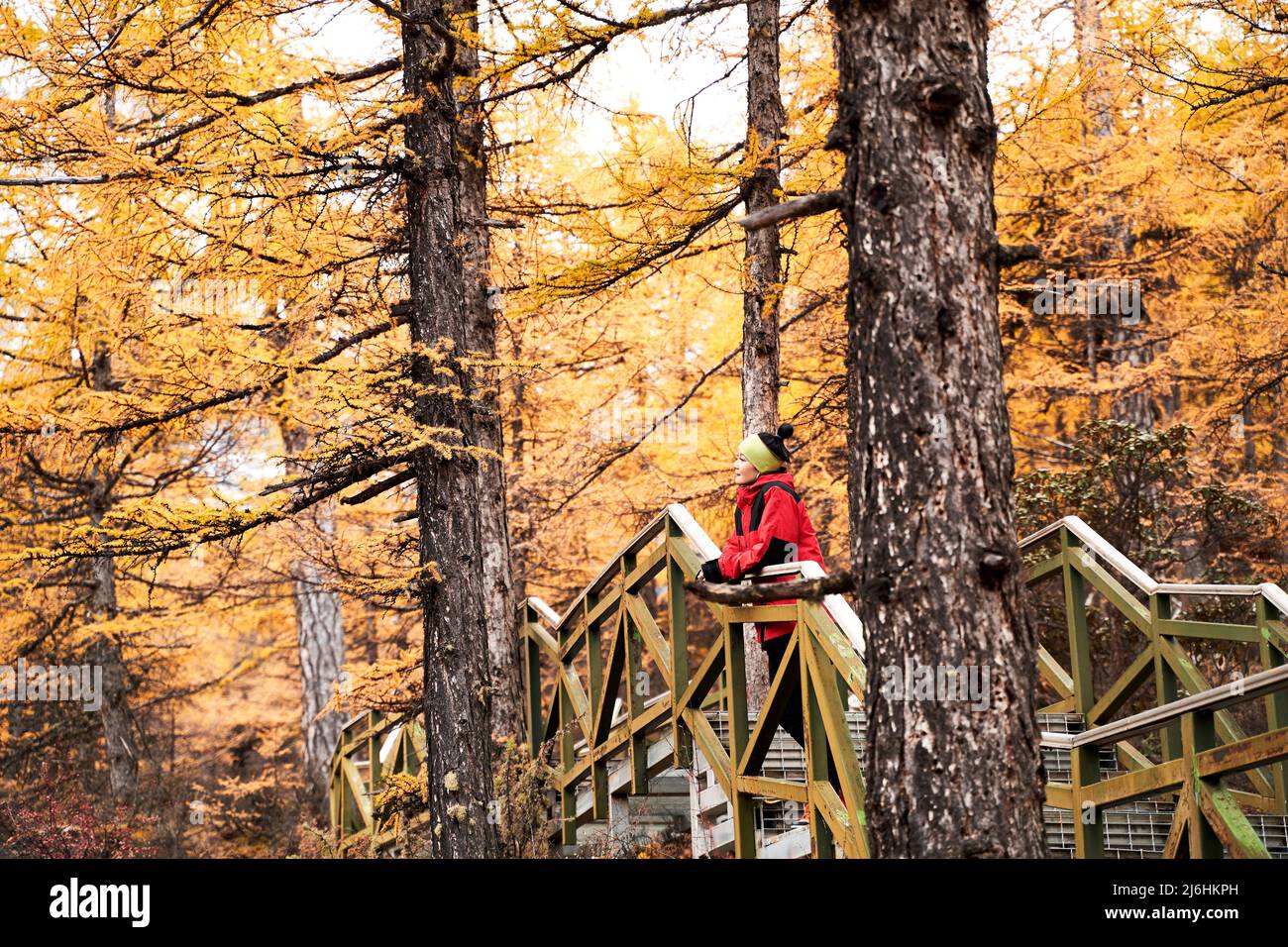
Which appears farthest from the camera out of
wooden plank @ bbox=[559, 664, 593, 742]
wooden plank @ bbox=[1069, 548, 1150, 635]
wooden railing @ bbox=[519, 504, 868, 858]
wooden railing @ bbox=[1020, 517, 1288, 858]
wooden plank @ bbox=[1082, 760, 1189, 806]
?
wooden plank @ bbox=[559, 664, 593, 742]

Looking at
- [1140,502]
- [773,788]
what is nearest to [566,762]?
[773,788]

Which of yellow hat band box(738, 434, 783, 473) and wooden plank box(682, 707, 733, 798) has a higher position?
yellow hat band box(738, 434, 783, 473)

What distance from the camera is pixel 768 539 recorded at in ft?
19.3

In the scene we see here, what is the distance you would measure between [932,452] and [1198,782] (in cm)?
190

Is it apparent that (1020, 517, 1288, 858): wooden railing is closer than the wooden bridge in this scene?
Yes

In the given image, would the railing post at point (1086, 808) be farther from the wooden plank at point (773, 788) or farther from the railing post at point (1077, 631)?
the railing post at point (1077, 631)

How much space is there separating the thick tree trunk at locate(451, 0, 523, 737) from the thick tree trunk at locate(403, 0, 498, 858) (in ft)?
1.01

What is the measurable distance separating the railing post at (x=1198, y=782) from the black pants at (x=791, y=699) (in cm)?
134

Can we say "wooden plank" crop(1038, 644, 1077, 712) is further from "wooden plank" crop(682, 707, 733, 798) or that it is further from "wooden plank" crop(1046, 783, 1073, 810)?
"wooden plank" crop(682, 707, 733, 798)

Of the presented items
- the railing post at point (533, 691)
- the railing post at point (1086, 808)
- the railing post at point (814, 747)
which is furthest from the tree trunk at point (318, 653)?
the railing post at point (1086, 808)

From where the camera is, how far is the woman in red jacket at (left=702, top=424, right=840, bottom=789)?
5.85 metres

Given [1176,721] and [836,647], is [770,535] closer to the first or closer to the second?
[836,647]

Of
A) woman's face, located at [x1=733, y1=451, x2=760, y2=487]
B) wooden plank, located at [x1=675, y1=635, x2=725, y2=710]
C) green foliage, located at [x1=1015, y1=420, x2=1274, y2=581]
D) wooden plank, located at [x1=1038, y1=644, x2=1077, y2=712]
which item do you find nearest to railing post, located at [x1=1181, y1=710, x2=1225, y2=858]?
wooden plank, located at [x1=675, y1=635, x2=725, y2=710]
